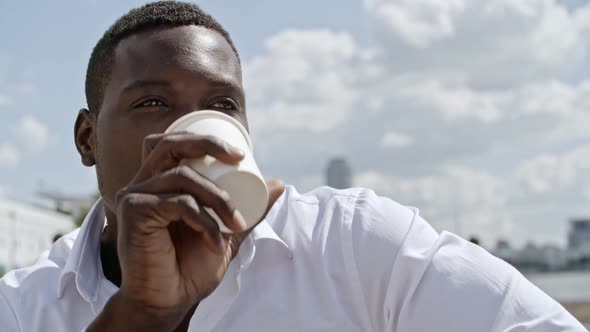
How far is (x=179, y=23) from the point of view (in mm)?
2461

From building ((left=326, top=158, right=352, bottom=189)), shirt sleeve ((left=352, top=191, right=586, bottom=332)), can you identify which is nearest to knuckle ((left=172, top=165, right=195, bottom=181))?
shirt sleeve ((left=352, top=191, right=586, bottom=332))

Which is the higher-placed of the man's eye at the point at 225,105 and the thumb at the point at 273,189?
the man's eye at the point at 225,105

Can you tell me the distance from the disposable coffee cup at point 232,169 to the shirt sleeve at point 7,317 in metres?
1.12

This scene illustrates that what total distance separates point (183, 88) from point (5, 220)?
2083 inches

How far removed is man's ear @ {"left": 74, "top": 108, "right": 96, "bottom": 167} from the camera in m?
2.81

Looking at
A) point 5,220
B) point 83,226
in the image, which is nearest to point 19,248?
point 5,220

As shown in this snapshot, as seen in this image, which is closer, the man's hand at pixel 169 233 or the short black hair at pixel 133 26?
the man's hand at pixel 169 233

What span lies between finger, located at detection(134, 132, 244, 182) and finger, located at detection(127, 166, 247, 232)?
0.04 meters

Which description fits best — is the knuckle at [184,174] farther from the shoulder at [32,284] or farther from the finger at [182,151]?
the shoulder at [32,284]

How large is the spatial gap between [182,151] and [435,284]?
864 mm

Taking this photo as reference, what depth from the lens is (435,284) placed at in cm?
216

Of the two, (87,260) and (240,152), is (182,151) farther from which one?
(87,260)

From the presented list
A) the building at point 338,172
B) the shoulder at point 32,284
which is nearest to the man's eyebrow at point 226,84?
the shoulder at point 32,284

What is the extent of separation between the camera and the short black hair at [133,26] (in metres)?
2.48
